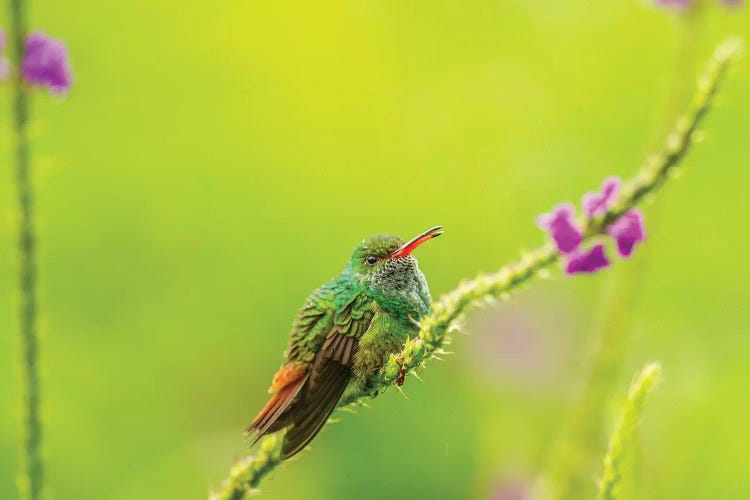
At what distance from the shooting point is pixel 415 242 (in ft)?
3.96

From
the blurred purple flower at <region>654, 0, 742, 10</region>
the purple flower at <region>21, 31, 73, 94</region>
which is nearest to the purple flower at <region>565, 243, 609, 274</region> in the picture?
the purple flower at <region>21, 31, 73, 94</region>

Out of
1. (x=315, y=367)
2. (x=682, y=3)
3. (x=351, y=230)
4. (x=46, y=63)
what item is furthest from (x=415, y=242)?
(x=351, y=230)

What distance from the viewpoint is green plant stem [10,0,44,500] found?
4.93 ft

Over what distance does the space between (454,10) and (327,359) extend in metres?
9.50

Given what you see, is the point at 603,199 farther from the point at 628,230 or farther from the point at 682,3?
the point at 682,3

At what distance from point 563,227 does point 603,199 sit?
0.09 m

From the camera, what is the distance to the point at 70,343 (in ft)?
20.1

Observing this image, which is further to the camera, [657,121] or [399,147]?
[399,147]

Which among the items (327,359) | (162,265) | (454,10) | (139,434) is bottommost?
(327,359)

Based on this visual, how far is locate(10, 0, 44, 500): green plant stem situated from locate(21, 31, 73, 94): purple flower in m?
0.14

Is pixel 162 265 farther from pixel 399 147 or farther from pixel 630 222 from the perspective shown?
pixel 630 222

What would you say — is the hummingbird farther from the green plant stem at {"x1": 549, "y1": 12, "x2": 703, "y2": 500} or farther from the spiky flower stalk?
the green plant stem at {"x1": 549, "y1": 12, "x2": 703, "y2": 500}

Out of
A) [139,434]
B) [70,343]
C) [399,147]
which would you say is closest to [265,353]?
[139,434]

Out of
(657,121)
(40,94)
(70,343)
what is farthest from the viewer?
(70,343)
